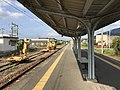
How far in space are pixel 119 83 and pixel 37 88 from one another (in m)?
4.00

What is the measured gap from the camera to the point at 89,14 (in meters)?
11.9

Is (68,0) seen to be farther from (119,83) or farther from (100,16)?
(119,83)

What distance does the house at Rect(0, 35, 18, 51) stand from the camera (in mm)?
48312

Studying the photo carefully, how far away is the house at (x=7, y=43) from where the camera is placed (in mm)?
48312

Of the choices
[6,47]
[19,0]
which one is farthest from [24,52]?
[6,47]

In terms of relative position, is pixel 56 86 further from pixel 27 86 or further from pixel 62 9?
pixel 62 9

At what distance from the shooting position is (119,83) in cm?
1247

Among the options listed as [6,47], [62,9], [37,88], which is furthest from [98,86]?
[6,47]

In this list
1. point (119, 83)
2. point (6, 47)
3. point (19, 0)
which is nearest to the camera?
point (19, 0)

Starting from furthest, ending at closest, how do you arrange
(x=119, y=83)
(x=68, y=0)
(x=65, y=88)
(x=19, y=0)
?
(x=119, y=83) < (x=65, y=88) < (x=19, y=0) < (x=68, y=0)

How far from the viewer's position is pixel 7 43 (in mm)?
50531

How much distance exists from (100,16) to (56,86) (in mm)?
3815

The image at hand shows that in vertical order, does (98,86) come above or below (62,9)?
below

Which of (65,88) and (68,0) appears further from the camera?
(65,88)
